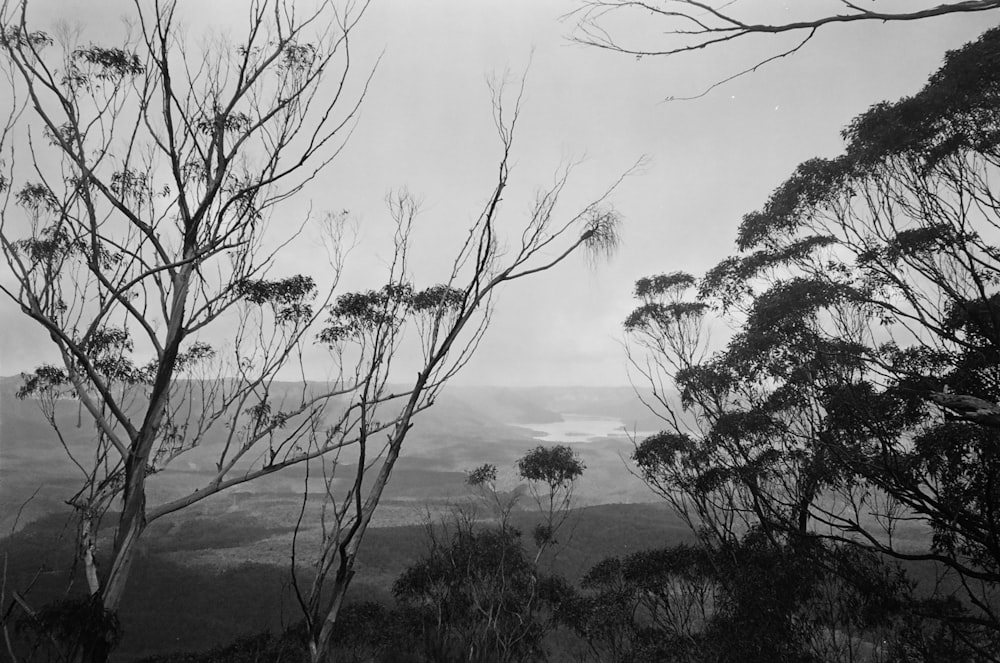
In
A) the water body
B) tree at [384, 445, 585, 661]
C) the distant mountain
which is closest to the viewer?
tree at [384, 445, 585, 661]

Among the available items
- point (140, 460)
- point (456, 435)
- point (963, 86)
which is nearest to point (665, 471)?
point (963, 86)

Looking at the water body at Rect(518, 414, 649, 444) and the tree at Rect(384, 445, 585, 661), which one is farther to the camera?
the water body at Rect(518, 414, 649, 444)

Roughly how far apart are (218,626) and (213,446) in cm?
7706

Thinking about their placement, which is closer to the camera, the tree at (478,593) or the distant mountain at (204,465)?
the tree at (478,593)

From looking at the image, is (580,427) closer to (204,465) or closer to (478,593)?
(204,465)

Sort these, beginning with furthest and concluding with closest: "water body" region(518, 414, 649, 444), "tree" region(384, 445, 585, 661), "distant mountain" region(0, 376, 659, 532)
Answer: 1. "water body" region(518, 414, 649, 444)
2. "distant mountain" region(0, 376, 659, 532)
3. "tree" region(384, 445, 585, 661)

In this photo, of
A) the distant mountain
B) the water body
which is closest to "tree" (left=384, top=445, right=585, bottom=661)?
the distant mountain

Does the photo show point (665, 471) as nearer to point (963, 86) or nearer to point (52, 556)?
point (963, 86)

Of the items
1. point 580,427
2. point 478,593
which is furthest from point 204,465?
point 580,427

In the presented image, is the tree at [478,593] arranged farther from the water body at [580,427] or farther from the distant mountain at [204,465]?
the water body at [580,427]

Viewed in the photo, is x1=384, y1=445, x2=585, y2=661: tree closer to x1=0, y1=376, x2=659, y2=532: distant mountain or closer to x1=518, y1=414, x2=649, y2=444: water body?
x1=0, y1=376, x2=659, y2=532: distant mountain

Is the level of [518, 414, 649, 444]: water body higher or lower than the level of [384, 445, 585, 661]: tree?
lower

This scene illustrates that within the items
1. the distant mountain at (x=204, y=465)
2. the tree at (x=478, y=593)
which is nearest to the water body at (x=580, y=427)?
the distant mountain at (x=204, y=465)

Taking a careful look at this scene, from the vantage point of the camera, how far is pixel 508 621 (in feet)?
42.4
